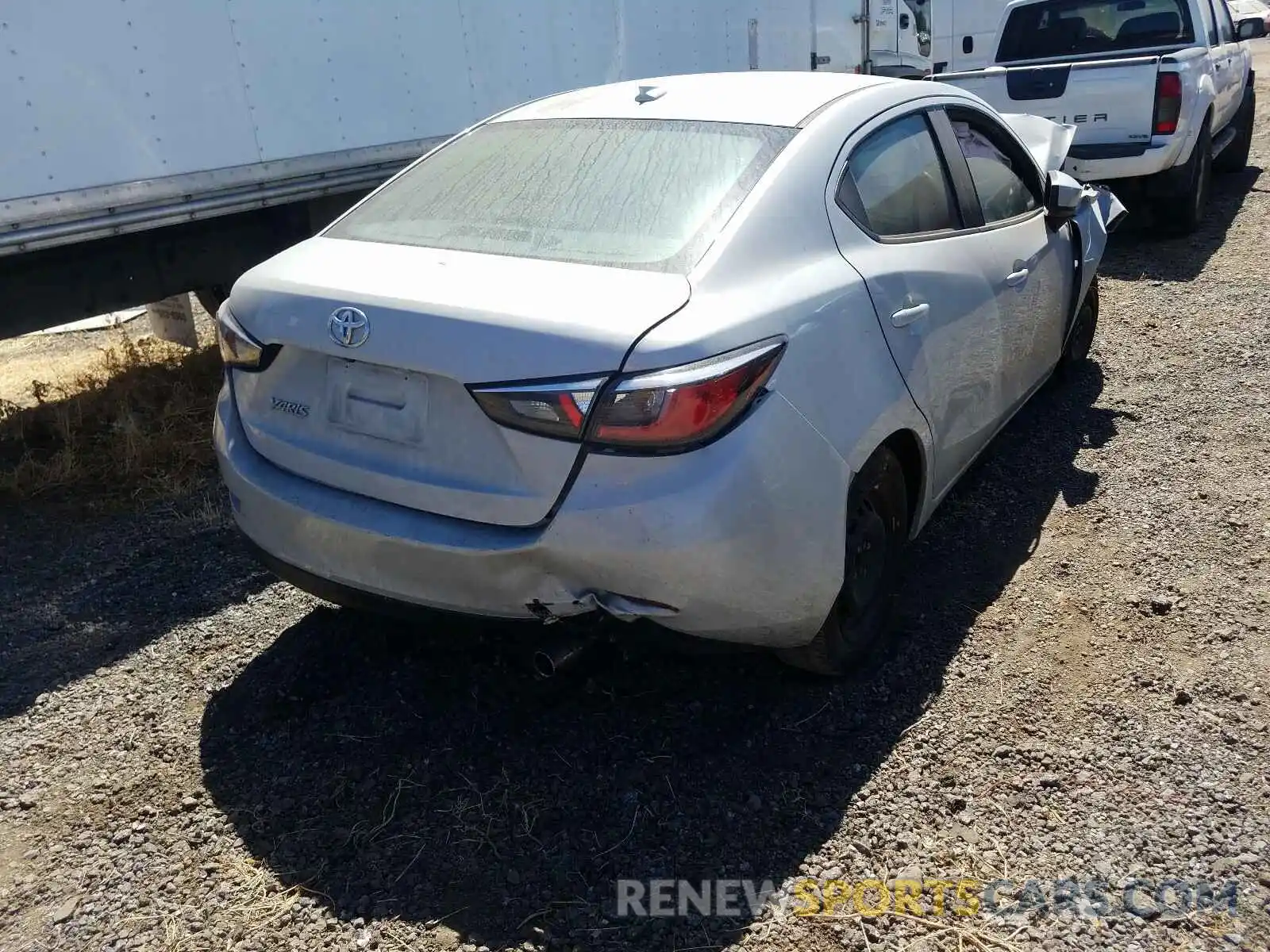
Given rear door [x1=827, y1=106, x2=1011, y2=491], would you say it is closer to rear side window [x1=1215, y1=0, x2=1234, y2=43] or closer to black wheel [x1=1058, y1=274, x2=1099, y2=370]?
black wheel [x1=1058, y1=274, x2=1099, y2=370]

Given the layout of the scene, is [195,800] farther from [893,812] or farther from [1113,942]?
[1113,942]

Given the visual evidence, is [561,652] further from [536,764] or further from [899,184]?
[899,184]

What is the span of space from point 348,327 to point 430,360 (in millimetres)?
267

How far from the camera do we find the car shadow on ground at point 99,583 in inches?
138

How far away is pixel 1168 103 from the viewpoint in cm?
737

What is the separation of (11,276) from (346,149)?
5.56 ft

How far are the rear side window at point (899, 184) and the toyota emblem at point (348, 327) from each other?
1376mm

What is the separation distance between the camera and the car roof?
323 centimetres

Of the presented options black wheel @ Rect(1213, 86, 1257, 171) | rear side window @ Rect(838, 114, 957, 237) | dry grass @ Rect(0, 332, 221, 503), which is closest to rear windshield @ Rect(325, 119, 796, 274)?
rear side window @ Rect(838, 114, 957, 237)

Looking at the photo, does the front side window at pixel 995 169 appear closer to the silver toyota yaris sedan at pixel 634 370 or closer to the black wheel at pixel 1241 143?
the silver toyota yaris sedan at pixel 634 370

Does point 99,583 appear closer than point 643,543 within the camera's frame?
No

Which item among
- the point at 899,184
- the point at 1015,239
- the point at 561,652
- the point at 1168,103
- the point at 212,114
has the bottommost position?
the point at 561,652

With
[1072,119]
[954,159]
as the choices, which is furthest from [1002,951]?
[1072,119]

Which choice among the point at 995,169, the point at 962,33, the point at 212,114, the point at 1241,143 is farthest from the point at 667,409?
the point at 962,33
